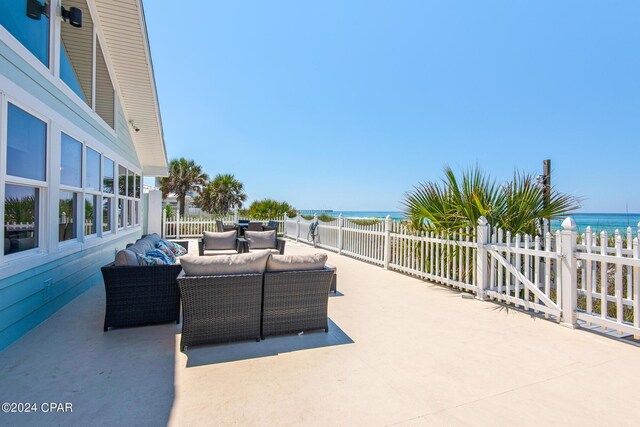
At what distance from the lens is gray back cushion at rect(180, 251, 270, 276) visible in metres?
2.72

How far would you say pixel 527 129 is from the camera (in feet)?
55.2

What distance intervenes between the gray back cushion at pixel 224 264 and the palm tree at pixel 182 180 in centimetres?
1881

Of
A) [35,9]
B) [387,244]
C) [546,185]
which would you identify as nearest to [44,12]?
[35,9]

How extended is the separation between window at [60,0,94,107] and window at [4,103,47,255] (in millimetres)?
1255

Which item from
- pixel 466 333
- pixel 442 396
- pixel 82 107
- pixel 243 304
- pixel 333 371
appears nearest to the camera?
pixel 442 396

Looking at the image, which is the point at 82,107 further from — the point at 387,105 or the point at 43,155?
the point at 387,105

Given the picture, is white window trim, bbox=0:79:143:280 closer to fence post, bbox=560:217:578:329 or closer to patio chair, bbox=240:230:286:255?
patio chair, bbox=240:230:286:255

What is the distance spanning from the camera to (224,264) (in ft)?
9.21

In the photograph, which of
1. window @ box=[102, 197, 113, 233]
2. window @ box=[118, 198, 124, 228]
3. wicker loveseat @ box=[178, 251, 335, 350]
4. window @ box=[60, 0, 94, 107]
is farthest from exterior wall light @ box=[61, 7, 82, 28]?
window @ box=[118, 198, 124, 228]

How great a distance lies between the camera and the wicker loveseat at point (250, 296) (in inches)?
107

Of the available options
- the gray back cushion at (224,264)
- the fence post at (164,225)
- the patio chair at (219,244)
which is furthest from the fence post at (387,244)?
the fence post at (164,225)

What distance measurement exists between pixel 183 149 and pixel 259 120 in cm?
872

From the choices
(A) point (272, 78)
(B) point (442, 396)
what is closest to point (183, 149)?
(A) point (272, 78)

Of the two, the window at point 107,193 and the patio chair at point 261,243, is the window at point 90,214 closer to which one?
the window at point 107,193
